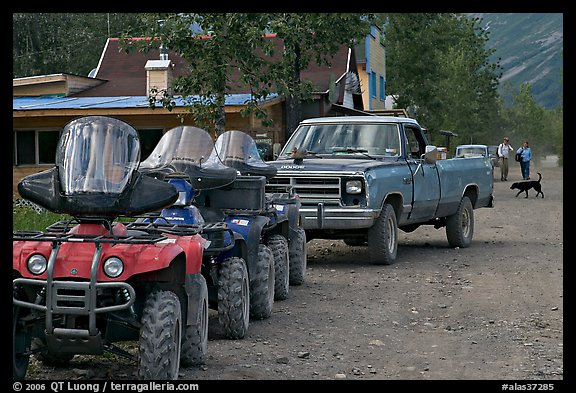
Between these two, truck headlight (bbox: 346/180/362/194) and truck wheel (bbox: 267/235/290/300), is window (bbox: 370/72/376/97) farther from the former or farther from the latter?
truck wheel (bbox: 267/235/290/300)

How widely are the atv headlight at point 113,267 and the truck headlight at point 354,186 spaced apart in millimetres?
7520

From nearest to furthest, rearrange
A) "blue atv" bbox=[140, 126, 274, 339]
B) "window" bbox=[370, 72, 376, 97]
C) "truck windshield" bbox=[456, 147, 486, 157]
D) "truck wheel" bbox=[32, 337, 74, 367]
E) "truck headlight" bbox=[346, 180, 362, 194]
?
"truck wheel" bbox=[32, 337, 74, 367]
"blue atv" bbox=[140, 126, 274, 339]
"truck headlight" bbox=[346, 180, 362, 194]
"truck windshield" bbox=[456, 147, 486, 157]
"window" bbox=[370, 72, 376, 97]

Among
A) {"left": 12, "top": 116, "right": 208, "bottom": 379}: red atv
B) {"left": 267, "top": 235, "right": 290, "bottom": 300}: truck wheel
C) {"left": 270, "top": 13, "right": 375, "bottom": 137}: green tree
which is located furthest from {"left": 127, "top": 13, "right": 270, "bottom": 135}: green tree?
{"left": 12, "top": 116, "right": 208, "bottom": 379}: red atv

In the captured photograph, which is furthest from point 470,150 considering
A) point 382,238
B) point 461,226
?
point 382,238

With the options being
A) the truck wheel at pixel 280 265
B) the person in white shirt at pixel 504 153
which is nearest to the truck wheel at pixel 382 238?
the truck wheel at pixel 280 265

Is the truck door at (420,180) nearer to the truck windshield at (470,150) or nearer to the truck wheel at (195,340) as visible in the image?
the truck wheel at (195,340)

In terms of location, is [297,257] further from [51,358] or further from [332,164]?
[51,358]

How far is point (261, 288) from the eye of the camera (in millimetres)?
9625

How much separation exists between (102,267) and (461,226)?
10.9 m

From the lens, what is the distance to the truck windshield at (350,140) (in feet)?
49.1

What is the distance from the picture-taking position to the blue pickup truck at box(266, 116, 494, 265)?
13.8 m

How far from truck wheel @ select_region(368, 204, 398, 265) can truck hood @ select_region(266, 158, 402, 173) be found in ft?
2.17

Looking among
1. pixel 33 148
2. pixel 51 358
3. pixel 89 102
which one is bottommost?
pixel 51 358

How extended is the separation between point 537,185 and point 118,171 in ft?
93.0
